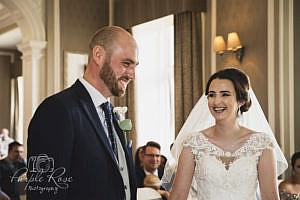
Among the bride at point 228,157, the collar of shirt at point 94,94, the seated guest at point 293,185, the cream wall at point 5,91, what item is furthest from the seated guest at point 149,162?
the cream wall at point 5,91

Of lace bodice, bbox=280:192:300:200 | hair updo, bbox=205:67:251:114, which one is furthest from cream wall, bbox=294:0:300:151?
hair updo, bbox=205:67:251:114

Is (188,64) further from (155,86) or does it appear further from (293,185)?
(293,185)

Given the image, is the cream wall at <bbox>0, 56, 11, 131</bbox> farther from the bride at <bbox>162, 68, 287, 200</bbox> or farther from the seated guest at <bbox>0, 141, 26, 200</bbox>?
the bride at <bbox>162, 68, 287, 200</bbox>

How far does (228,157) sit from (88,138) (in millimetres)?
1294

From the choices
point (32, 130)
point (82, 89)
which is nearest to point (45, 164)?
point (32, 130)

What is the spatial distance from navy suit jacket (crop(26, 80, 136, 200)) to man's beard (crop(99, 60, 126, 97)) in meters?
0.08

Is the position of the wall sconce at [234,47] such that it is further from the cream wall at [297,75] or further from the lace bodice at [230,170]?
the lace bodice at [230,170]

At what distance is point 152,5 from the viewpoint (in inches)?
271

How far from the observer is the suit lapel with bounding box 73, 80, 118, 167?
1.50 meters

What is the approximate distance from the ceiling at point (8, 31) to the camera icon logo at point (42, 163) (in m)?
7.47

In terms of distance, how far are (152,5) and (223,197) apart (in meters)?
4.73

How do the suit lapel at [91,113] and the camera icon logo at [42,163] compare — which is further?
the suit lapel at [91,113]

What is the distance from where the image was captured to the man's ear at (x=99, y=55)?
1537mm

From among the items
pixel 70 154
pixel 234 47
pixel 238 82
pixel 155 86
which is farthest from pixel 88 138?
pixel 155 86
